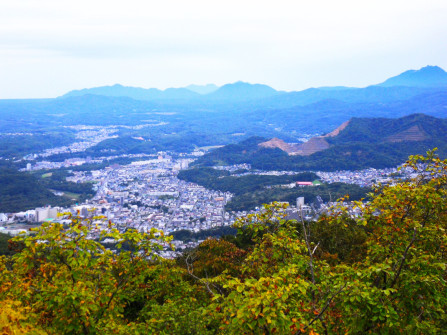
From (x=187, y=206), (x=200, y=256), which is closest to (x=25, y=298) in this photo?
(x=200, y=256)

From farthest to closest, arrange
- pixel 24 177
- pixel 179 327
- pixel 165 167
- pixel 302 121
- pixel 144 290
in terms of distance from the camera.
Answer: pixel 302 121 < pixel 165 167 < pixel 24 177 < pixel 144 290 < pixel 179 327

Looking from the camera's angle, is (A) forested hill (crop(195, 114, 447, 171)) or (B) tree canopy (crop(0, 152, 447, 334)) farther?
(A) forested hill (crop(195, 114, 447, 171))

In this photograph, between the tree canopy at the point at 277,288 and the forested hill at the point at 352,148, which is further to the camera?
the forested hill at the point at 352,148

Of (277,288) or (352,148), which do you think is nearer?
(277,288)

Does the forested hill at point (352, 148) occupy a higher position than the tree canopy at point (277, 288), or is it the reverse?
the tree canopy at point (277, 288)

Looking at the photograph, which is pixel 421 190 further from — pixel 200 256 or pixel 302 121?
pixel 302 121

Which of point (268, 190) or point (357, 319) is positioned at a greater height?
point (357, 319)

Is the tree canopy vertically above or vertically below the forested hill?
above

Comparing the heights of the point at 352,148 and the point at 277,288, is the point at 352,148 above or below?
below
